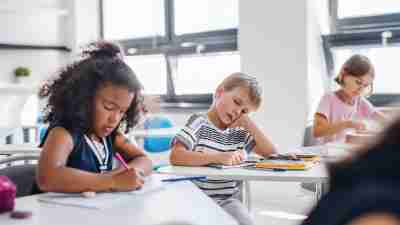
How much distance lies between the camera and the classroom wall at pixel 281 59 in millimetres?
3801

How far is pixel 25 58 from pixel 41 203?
445 centimetres

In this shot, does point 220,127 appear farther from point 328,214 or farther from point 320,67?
point 320,67

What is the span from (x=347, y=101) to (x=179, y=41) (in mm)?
2618

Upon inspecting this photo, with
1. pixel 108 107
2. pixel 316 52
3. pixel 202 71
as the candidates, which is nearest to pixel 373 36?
pixel 316 52

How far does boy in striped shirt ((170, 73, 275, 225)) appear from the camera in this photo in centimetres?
192

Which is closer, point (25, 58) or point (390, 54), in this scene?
point (390, 54)

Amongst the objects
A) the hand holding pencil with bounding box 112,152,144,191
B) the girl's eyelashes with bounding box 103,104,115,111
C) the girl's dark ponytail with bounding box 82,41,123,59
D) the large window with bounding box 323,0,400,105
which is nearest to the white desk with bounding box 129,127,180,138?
the large window with bounding box 323,0,400,105

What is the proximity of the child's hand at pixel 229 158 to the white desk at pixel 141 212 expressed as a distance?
1.78 ft

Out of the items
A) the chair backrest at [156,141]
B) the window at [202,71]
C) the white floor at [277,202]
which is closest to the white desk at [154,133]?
the chair backrest at [156,141]

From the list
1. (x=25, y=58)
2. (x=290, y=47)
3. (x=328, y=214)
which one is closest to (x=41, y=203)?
Result: (x=328, y=214)

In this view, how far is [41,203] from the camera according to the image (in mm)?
1252

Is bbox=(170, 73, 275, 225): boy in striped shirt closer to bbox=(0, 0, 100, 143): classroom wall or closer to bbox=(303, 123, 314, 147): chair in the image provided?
bbox=(303, 123, 314, 147): chair

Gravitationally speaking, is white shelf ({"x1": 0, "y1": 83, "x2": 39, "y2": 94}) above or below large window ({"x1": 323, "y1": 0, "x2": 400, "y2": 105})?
below

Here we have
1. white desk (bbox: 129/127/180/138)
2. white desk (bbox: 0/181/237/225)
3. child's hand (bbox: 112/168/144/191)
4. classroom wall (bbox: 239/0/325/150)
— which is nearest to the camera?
white desk (bbox: 0/181/237/225)
